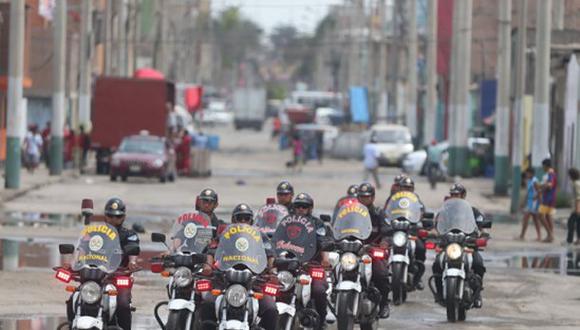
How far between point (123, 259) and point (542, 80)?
27.8m

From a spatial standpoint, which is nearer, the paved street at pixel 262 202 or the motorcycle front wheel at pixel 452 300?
the motorcycle front wheel at pixel 452 300

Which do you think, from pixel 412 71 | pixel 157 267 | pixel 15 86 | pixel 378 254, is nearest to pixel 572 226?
pixel 15 86

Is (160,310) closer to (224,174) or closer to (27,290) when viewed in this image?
(27,290)

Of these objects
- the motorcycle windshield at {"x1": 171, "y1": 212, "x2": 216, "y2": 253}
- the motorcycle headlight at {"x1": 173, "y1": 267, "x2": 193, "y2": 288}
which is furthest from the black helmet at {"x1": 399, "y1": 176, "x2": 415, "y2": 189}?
the motorcycle headlight at {"x1": 173, "y1": 267, "x2": 193, "y2": 288}

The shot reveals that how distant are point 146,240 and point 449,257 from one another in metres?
11.7

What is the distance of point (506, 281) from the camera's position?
26672mm

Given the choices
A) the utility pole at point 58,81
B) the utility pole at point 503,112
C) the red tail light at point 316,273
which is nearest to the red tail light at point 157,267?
the red tail light at point 316,273

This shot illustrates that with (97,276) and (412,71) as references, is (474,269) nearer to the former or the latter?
(97,276)

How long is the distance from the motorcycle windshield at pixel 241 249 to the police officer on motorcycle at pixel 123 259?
Answer: 900 mm

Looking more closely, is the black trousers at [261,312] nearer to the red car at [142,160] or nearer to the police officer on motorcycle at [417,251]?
the police officer on motorcycle at [417,251]

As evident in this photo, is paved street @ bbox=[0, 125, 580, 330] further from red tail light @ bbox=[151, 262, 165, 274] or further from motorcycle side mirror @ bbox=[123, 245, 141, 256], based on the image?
motorcycle side mirror @ bbox=[123, 245, 141, 256]

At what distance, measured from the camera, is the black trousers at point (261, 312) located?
15672 millimetres

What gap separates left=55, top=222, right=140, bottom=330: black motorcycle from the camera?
15.3 m

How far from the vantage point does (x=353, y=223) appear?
18.7 m
